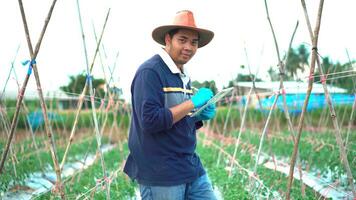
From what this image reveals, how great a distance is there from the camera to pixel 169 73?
2156 mm

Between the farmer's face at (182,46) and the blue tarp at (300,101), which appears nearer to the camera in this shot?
the farmer's face at (182,46)

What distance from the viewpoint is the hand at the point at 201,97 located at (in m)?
2.13

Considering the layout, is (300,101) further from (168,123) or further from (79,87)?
(168,123)

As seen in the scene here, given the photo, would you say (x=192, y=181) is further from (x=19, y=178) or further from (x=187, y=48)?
(x=19, y=178)

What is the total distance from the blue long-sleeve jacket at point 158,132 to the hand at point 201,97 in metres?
0.08

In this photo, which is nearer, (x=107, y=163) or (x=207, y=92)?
(x=207, y=92)

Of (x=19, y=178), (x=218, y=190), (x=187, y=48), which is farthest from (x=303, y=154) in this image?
(x=187, y=48)

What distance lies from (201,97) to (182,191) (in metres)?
0.49

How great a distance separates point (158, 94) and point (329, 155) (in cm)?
387

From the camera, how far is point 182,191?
214 centimetres

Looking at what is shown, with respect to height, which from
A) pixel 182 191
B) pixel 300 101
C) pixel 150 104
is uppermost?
pixel 150 104

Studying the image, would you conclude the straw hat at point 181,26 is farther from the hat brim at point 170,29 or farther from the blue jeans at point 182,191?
the blue jeans at point 182,191

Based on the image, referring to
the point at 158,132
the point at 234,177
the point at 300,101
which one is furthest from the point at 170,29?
the point at 300,101

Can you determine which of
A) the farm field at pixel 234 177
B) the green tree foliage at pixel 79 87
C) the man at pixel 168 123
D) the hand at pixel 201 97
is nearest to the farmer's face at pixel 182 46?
the man at pixel 168 123
